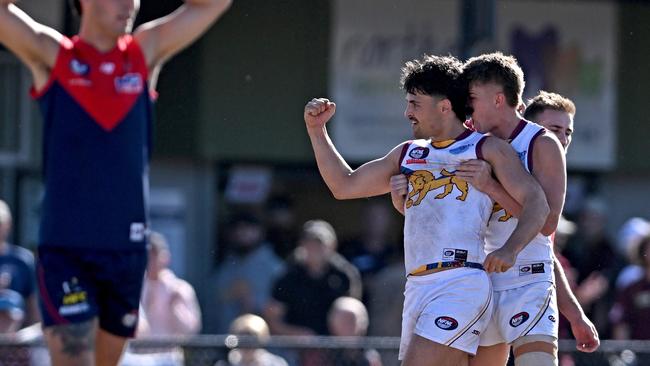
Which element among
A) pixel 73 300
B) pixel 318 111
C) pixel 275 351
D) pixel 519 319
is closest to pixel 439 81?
pixel 318 111

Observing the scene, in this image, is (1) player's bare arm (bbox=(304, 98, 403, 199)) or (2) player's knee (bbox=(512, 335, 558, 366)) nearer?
(2) player's knee (bbox=(512, 335, 558, 366))

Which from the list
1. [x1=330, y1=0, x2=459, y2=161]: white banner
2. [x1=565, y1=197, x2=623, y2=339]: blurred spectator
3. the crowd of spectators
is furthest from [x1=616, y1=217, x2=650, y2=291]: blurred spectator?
[x1=330, y1=0, x2=459, y2=161]: white banner

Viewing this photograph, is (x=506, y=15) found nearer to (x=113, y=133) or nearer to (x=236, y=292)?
(x=236, y=292)

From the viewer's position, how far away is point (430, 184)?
5.53 metres

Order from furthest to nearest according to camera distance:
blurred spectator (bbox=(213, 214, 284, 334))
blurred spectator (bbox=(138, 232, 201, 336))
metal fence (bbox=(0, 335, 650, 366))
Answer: blurred spectator (bbox=(213, 214, 284, 334)) → blurred spectator (bbox=(138, 232, 201, 336)) → metal fence (bbox=(0, 335, 650, 366))

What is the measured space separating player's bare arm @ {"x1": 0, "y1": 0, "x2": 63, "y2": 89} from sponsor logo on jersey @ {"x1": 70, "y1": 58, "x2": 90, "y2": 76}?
0.08 m

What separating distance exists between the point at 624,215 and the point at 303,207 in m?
3.42

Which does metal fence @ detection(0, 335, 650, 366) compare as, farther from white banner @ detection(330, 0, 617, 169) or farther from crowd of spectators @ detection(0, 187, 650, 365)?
white banner @ detection(330, 0, 617, 169)

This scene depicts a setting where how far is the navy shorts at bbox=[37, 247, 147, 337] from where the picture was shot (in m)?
5.06

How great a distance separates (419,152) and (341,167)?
410mm

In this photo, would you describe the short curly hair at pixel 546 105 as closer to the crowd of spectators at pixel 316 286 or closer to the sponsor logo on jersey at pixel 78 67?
the sponsor logo on jersey at pixel 78 67

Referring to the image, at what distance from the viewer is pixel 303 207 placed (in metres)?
13.9

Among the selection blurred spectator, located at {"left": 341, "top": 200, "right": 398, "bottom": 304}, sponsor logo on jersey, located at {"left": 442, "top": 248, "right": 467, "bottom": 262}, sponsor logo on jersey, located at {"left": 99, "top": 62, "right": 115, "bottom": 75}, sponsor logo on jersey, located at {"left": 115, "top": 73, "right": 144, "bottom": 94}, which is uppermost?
sponsor logo on jersey, located at {"left": 99, "top": 62, "right": 115, "bottom": 75}

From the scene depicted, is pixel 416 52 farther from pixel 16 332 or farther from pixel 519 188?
pixel 519 188
